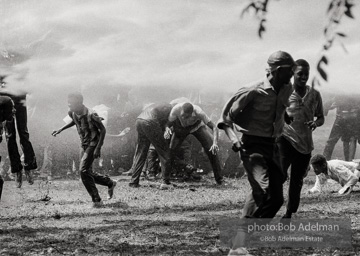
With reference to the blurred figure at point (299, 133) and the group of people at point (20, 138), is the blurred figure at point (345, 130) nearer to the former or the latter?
the group of people at point (20, 138)

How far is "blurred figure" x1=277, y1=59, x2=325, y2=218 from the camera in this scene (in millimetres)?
5863

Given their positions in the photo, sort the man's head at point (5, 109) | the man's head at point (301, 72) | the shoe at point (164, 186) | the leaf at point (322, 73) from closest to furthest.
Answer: the leaf at point (322, 73), the man's head at point (301, 72), the man's head at point (5, 109), the shoe at point (164, 186)

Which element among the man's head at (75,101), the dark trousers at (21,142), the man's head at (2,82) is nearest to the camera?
the man's head at (75,101)

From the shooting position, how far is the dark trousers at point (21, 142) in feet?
29.6

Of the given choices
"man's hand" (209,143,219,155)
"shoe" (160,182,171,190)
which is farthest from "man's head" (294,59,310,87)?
"shoe" (160,182,171,190)

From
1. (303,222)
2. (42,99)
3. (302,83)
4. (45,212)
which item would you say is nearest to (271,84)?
(302,83)

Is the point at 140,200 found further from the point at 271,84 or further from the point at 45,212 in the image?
the point at 271,84

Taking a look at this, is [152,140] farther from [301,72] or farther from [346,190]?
[301,72]

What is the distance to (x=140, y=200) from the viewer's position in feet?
30.1

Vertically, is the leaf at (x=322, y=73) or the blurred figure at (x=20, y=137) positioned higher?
the leaf at (x=322, y=73)

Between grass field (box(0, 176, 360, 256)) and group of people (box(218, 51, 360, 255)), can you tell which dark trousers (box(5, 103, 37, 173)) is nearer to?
grass field (box(0, 176, 360, 256))

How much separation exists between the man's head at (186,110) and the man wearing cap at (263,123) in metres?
5.99

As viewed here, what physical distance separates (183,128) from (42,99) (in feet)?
13.4

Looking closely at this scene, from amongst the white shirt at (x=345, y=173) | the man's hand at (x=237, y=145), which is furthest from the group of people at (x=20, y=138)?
the man's hand at (x=237, y=145)
